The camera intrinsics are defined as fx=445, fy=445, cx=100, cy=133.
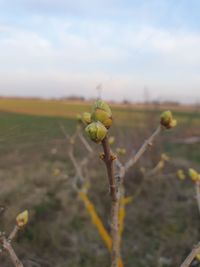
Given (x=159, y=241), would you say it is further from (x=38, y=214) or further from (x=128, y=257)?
(x=38, y=214)

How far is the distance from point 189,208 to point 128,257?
154 centimetres

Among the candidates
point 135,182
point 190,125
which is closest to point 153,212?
point 135,182

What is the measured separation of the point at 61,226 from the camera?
16.7 feet

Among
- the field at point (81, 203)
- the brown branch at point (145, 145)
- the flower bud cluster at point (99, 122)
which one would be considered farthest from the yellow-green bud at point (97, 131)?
the field at point (81, 203)

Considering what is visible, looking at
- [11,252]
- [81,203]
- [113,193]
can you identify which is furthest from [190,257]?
[81,203]

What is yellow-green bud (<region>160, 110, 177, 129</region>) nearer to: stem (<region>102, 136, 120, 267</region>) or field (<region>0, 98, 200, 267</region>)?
stem (<region>102, 136, 120, 267</region>)

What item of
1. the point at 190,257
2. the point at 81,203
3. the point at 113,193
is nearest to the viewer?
the point at 113,193

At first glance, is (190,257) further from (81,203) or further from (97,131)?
(81,203)

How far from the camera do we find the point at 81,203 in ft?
19.1

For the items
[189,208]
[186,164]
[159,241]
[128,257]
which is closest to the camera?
[128,257]

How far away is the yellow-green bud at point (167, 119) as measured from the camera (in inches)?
41.9

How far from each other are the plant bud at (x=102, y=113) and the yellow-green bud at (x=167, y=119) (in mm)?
390

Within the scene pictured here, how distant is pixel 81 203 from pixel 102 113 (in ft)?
17.1

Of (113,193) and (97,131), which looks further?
(113,193)
